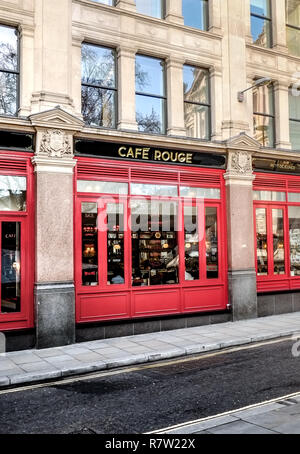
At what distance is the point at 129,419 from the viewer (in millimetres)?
5613

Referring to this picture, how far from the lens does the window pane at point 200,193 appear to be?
496 inches

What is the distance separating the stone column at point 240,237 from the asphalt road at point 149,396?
4310 millimetres

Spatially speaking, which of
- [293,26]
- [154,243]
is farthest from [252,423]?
[293,26]

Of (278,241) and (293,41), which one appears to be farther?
(293,41)

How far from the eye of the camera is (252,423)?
5102 mm

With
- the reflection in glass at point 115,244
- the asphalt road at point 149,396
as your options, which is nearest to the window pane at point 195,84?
the reflection in glass at point 115,244

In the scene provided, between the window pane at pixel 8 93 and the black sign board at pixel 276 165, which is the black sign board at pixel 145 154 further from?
the window pane at pixel 8 93

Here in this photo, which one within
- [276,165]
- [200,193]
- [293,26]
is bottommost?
[200,193]

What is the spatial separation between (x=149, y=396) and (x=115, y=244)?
17.7 feet

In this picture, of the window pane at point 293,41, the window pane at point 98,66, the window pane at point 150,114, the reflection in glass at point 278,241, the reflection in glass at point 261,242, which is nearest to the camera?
the window pane at point 98,66

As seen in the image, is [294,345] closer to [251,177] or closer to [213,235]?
[213,235]

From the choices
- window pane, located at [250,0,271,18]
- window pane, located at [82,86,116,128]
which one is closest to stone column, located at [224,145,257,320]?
window pane, located at [82,86,116,128]

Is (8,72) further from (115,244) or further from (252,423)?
(252,423)
